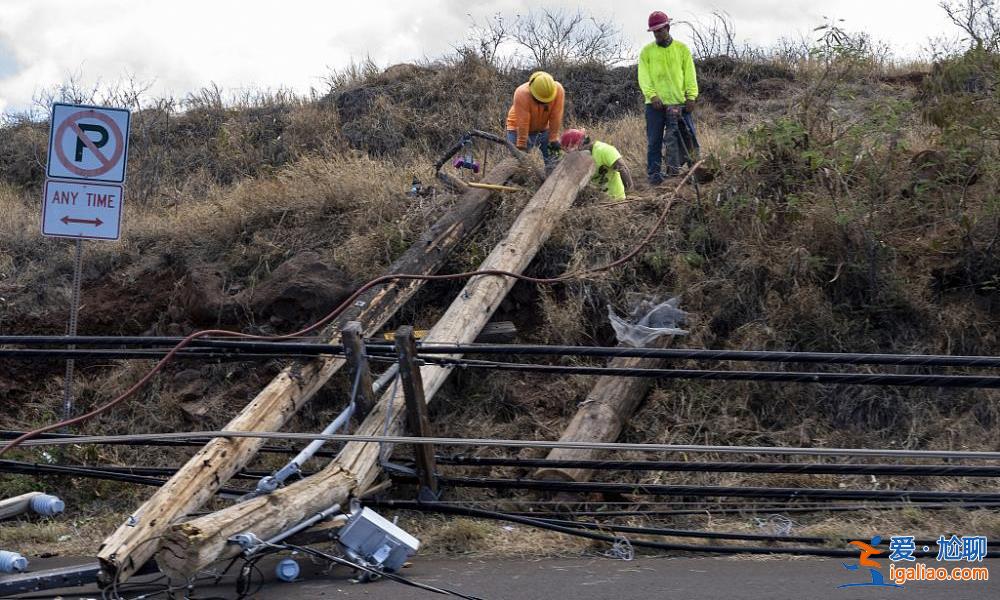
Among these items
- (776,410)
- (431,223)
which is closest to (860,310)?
(776,410)

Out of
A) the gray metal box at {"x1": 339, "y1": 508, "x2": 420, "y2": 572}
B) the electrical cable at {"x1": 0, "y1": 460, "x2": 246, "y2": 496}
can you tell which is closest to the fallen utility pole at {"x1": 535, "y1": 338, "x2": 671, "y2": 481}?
the gray metal box at {"x1": 339, "y1": 508, "x2": 420, "y2": 572}

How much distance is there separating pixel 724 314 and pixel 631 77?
30.1 feet

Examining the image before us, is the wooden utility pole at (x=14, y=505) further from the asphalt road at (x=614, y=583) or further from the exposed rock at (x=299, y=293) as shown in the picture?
the exposed rock at (x=299, y=293)

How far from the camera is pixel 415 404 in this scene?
6223 millimetres

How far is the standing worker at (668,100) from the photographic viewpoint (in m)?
10.1

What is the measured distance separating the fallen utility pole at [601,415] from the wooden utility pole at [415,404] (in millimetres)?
750

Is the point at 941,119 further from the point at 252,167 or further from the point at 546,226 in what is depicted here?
the point at 252,167

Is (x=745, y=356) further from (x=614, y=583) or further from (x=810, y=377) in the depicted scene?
(x=614, y=583)

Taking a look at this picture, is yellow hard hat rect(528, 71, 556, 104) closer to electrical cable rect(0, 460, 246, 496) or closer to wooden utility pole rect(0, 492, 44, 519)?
electrical cable rect(0, 460, 246, 496)

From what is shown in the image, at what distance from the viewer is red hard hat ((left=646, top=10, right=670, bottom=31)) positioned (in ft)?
34.2

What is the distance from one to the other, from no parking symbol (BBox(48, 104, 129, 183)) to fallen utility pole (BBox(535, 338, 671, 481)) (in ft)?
14.2

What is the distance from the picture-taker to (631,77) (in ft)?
53.1

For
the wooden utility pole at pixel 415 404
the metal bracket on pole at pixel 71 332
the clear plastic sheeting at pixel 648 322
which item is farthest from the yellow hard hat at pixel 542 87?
the wooden utility pole at pixel 415 404

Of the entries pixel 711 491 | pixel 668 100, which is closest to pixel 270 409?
pixel 711 491
